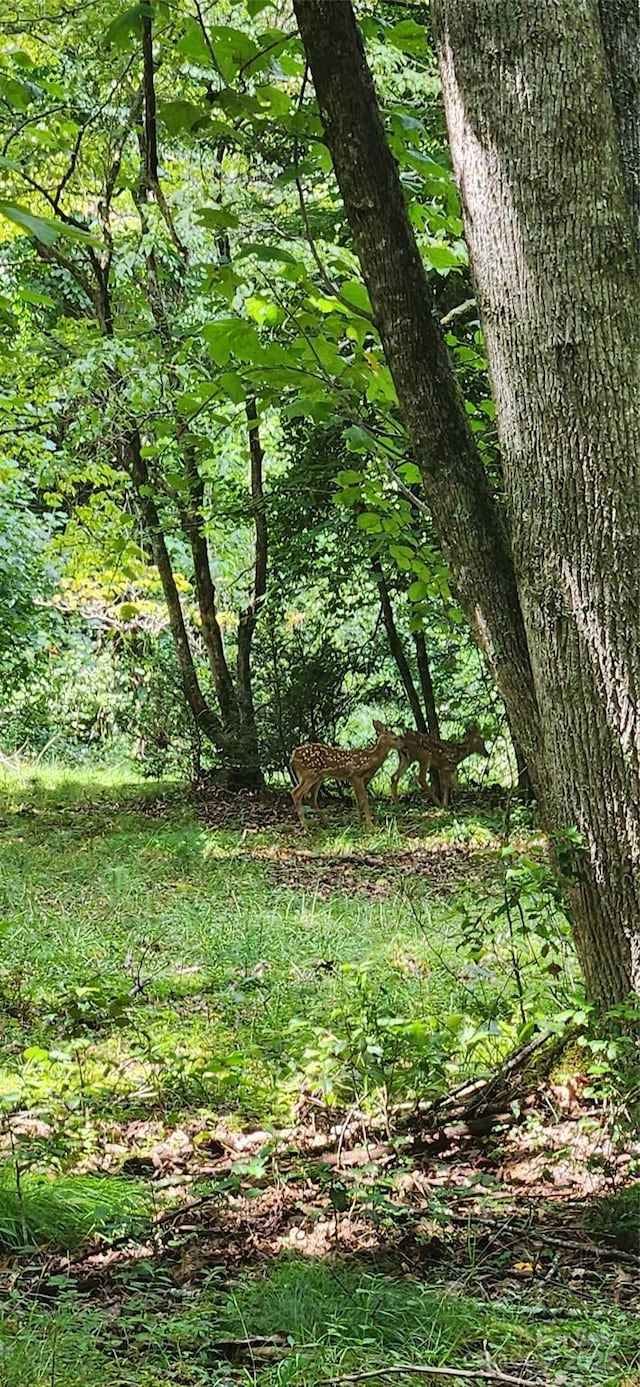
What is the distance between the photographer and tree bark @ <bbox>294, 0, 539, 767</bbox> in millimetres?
2429

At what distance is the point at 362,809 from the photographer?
9.14 meters

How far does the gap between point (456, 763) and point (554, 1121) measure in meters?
7.38

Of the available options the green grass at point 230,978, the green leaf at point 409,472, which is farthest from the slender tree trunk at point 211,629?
the green leaf at point 409,472

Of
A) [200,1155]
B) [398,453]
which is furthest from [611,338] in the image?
Result: [200,1155]

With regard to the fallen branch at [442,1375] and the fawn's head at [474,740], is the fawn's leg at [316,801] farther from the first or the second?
the fallen branch at [442,1375]

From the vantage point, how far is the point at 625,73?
2555mm

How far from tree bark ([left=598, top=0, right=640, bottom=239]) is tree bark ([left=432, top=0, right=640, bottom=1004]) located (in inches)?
4.1

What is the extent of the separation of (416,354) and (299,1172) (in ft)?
6.37

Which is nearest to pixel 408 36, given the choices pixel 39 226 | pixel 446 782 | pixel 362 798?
pixel 39 226

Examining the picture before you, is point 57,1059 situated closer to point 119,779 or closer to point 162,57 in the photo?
point 162,57

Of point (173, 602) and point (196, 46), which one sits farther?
point (173, 602)

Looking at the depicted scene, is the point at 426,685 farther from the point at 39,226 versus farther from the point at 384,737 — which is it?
the point at 39,226

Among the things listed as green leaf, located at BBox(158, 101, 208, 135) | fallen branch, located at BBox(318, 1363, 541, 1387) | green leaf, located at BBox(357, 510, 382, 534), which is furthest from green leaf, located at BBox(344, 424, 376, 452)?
fallen branch, located at BBox(318, 1363, 541, 1387)

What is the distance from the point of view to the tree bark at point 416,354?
2429mm
